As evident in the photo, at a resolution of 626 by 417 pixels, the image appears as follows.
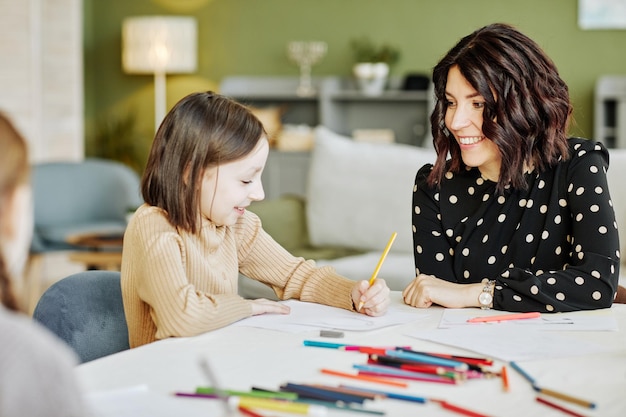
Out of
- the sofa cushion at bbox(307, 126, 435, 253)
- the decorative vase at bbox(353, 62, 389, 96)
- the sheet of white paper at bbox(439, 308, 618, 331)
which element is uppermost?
the decorative vase at bbox(353, 62, 389, 96)

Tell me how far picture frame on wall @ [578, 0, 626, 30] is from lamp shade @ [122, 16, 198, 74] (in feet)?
8.45

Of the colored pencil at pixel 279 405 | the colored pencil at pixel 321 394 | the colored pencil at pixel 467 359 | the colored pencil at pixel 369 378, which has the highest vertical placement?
the colored pencil at pixel 279 405

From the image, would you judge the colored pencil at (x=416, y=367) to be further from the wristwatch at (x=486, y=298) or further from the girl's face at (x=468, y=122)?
the girl's face at (x=468, y=122)

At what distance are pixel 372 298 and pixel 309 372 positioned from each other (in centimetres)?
43

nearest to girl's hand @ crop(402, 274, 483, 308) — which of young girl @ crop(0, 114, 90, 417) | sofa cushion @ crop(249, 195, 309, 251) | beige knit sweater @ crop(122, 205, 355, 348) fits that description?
beige knit sweater @ crop(122, 205, 355, 348)

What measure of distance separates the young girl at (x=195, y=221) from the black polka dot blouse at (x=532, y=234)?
1.08 ft

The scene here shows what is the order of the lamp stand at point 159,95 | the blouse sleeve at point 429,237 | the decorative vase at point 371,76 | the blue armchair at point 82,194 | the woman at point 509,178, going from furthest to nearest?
the lamp stand at point 159,95 → the decorative vase at point 371,76 → the blue armchair at point 82,194 → the blouse sleeve at point 429,237 → the woman at point 509,178

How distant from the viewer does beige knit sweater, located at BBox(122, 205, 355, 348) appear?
58.7 inches

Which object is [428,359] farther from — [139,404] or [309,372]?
[139,404]

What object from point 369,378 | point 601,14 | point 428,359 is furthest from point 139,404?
point 601,14

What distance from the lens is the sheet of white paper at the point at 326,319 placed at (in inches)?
60.6

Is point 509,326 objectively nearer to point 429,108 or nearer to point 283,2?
point 429,108

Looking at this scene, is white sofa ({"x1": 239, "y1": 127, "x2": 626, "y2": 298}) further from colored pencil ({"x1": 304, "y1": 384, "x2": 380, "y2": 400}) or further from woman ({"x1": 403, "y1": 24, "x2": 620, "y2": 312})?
colored pencil ({"x1": 304, "y1": 384, "x2": 380, "y2": 400})

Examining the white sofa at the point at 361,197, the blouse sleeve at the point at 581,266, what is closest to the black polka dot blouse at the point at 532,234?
the blouse sleeve at the point at 581,266
